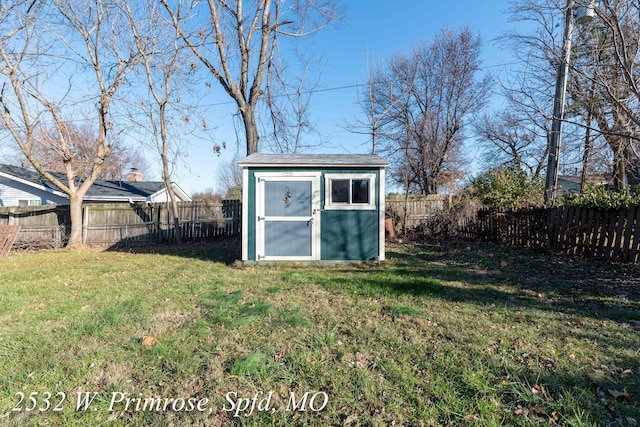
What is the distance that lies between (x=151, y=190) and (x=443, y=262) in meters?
22.4

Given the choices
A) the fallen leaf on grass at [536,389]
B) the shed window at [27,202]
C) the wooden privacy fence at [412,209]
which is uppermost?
the shed window at [27,202]

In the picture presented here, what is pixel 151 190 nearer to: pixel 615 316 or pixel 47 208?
pixel 47 208

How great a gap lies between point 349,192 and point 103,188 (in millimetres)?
18992

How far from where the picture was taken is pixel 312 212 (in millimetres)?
7246

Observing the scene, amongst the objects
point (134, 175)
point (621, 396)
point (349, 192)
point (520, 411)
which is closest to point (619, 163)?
point (349, 192)

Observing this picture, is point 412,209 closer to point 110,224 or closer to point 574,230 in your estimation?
point 574,230

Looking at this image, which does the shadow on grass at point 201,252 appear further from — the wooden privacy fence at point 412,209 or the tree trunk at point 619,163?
the tree trunk at point 619,163

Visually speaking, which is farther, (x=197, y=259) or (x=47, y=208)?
(x=47, y=208)

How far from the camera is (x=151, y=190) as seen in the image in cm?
2309

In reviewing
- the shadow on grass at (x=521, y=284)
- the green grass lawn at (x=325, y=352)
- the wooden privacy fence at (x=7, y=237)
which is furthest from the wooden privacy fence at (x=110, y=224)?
the shadow on grass at (x=521, y=284)

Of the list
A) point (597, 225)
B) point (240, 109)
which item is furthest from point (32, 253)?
point (597, 225)

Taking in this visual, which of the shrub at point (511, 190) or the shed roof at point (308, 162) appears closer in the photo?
the shed roof at point (308, 162)

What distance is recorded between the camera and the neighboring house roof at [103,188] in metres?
16.0

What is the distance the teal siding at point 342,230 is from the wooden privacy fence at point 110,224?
23.0 ft
